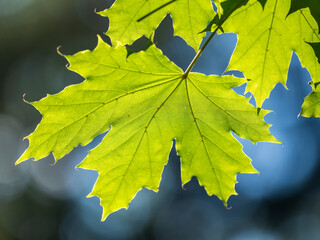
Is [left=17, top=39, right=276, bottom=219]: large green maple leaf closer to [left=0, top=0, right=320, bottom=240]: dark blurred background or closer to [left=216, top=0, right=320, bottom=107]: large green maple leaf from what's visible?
[left=216, top=0, right=320, bottom=107]: large green maple leaf

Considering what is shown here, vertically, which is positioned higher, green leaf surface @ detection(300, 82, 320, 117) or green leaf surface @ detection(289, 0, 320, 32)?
green leaf surface @ detection(289, 0, 320, 32)

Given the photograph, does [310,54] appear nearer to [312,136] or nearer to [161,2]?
[161,2]

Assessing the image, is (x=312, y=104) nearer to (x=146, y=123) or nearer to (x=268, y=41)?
(x=268, y=41)

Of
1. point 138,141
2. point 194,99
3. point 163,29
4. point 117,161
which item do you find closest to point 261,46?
Answer: point 194,99

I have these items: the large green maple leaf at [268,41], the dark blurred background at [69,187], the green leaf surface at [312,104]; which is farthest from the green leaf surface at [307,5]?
the dark blurred background at [69,187]

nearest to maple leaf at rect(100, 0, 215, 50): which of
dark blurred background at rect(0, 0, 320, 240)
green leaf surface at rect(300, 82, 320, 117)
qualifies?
green leaf surface at rect(300, 82, 320, 117)

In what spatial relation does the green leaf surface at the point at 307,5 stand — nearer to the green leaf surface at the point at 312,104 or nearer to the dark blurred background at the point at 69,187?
the green leaf surface at the point at 312,104
